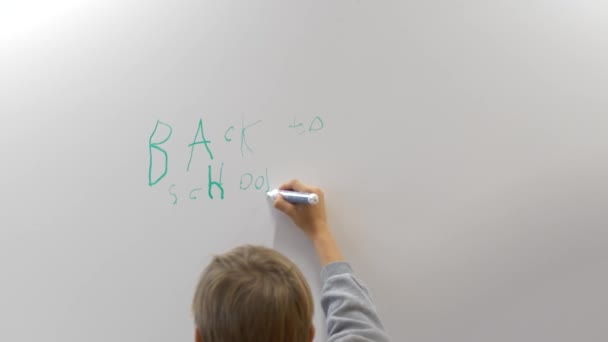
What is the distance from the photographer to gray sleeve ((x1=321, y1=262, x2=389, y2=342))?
618 millimetres

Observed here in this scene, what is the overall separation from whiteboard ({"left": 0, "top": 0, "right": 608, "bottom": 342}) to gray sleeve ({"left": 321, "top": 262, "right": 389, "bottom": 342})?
→ 51 mm

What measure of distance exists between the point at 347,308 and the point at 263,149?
0.27 m

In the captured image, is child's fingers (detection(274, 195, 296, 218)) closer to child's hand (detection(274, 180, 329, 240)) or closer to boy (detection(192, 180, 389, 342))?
child's hand (detection(274, 180, 329, 240))

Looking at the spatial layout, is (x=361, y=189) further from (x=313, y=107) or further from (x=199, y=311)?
(x=199, y=311)

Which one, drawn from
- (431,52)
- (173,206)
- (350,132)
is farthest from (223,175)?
(431,52)

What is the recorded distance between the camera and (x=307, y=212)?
27.8 inches

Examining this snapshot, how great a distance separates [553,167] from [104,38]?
0.75 meters

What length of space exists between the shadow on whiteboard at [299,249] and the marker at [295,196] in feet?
0.08

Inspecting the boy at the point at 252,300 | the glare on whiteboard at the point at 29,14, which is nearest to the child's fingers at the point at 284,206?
the boy at the point at 252,300

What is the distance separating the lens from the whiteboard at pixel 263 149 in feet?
2.37

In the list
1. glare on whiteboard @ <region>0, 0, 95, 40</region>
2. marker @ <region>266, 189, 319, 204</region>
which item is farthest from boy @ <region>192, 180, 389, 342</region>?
glare on whiteboard @ <region>0, 0, 95, 40</region>

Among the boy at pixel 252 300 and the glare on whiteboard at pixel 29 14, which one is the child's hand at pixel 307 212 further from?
the glare on whiteboard at pixel 29 14

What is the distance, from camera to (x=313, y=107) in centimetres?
73

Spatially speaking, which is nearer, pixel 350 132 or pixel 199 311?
pixel 199 311
